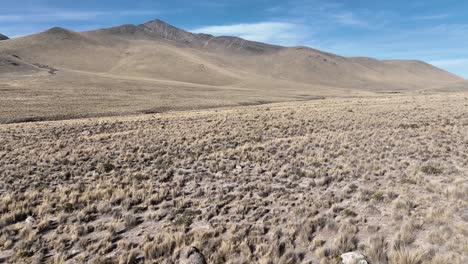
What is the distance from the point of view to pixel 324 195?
834cm

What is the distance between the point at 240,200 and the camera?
8242 millimetres

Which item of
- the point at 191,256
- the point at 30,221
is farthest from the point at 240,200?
the point at 30,221

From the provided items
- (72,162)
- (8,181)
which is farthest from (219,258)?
(72,162)

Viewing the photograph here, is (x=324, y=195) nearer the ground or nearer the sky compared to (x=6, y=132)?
nearer the sky

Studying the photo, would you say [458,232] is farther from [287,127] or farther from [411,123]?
[411,123]

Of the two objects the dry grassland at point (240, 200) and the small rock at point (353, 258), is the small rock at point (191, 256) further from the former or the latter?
the small rock at point (353, 258)

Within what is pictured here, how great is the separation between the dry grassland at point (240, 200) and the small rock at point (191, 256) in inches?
5.8

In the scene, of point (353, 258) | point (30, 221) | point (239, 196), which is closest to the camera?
point (353, 258)

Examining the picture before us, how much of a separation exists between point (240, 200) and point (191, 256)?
300 centimetres

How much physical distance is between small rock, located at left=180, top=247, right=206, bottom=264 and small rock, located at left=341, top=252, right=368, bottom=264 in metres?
2.84

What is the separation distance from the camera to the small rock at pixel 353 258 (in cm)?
508

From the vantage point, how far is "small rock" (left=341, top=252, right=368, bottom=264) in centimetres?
508

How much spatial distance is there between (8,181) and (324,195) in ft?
38.3

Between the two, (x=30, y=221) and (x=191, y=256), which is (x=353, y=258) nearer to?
(x=191, y=256)
